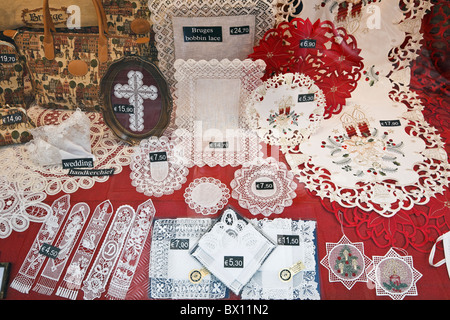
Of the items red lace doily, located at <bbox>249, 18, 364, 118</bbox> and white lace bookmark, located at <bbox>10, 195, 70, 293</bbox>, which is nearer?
white lace bookmark, located at <bbox>10, 195, 70, 293</bbox>

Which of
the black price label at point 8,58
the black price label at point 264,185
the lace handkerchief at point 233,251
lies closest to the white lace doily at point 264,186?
the black price label at point 264,185

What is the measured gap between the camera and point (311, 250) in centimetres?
121

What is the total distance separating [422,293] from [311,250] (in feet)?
1.11

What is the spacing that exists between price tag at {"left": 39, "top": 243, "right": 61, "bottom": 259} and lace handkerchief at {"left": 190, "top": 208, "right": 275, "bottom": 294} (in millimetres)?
434

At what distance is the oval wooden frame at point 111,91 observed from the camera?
4.65 ft

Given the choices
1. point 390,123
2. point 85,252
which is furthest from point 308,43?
point 85,252

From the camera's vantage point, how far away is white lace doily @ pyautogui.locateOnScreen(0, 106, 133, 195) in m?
1.39

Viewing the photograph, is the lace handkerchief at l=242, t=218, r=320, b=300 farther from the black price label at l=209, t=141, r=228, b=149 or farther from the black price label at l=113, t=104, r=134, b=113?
the black price label at l=113, t=104, r=134, b=113

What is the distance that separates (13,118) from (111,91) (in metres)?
0.41

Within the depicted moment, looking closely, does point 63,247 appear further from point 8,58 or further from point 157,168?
point 8,58

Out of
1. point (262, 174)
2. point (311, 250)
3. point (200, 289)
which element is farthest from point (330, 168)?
point (200, 289)

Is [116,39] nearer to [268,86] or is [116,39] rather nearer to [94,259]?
[268,86]

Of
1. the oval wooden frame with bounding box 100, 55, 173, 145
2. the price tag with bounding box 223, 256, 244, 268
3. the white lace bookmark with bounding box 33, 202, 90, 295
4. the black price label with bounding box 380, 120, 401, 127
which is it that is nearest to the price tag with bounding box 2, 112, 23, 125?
the oval wooden frame with bounding box 100, 55, 173, 145

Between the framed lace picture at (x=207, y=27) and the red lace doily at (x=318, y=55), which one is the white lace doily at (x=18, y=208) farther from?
the red lace doily at (x=318, y=55)
